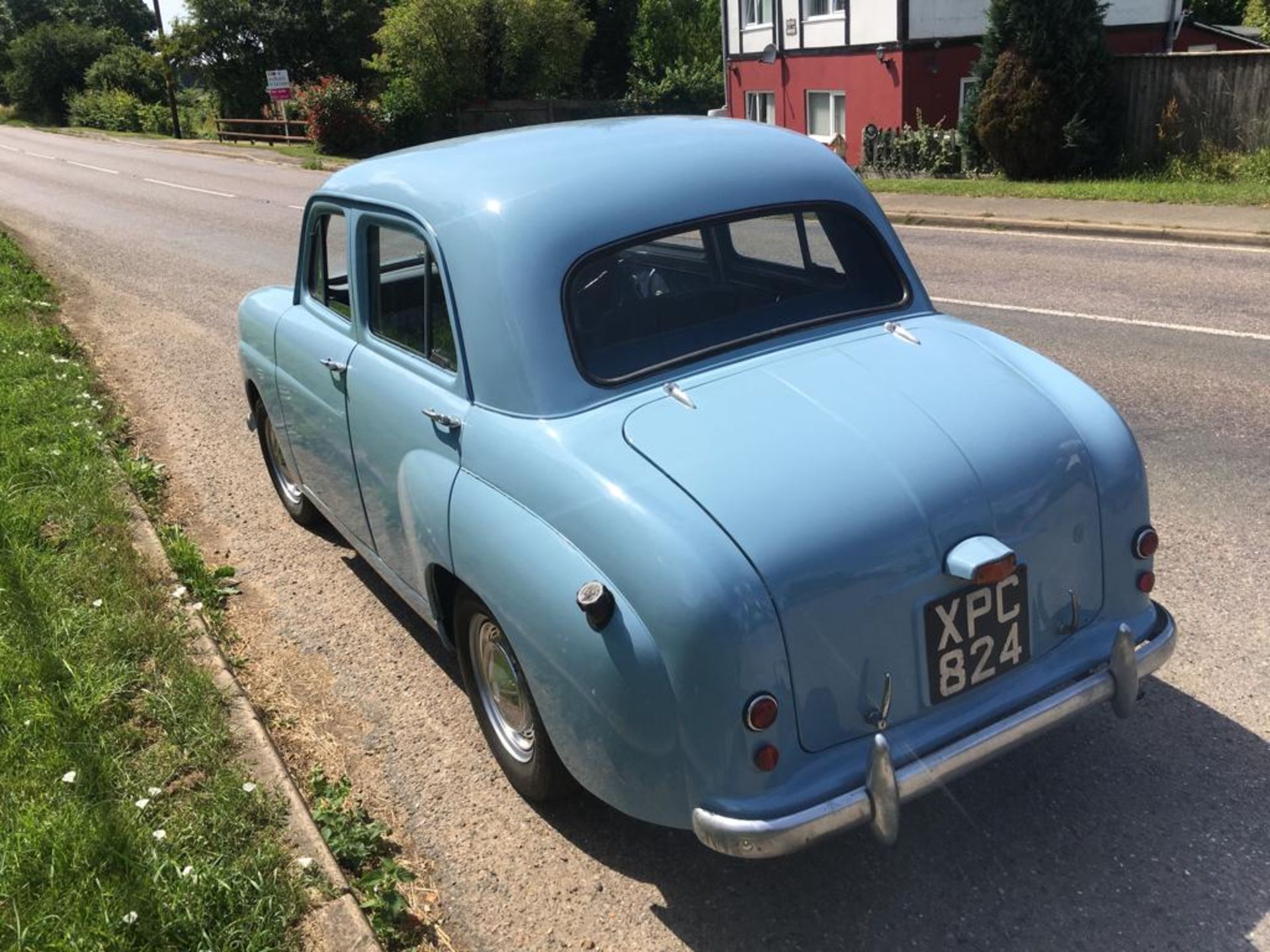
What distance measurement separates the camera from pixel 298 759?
12.4 feet

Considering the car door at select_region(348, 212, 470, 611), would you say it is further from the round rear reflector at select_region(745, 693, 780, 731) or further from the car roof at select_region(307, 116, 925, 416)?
the round rear reflector at select_region(745, 693, 780, 731)

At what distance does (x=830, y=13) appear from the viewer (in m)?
25.0

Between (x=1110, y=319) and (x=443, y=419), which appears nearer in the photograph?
(x=443, y=419)

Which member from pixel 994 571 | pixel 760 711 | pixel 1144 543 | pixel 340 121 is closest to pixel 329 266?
pixel 760 711

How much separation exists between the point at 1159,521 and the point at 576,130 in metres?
3.08

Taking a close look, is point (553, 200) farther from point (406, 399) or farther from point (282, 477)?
point (282, 477)

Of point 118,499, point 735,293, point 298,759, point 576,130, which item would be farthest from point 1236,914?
point 118,499

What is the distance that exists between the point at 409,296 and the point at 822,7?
24223 millimetres

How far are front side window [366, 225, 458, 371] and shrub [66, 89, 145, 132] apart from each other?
60.5 metres

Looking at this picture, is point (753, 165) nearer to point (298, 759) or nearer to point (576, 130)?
point (576, 130)

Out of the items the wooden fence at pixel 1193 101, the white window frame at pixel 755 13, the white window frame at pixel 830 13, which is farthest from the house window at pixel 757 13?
the wooden fence at pixel 1193 101

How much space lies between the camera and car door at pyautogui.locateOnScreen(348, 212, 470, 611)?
3451mm

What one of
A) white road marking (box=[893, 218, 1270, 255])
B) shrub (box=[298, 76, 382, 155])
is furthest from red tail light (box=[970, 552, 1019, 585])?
shrub (box=[298, 76, 382, 155])

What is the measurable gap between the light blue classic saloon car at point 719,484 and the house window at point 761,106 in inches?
1003
